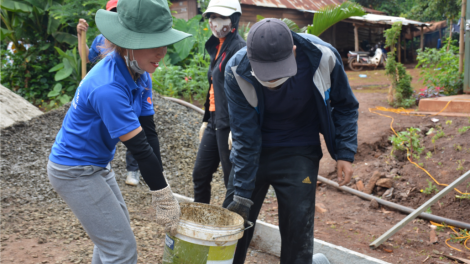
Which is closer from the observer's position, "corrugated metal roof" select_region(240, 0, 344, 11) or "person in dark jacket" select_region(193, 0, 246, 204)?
"person in dark jacket" select_region(193, 0, 246, 204)

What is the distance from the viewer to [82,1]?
8.59 metres

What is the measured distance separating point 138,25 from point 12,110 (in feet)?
19.6

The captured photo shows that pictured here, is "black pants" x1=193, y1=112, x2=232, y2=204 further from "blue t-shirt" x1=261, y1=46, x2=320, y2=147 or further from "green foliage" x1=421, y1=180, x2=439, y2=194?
"green foliage" x1=421, y1=180, x2=439, y2=194

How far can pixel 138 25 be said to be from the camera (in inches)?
74.7

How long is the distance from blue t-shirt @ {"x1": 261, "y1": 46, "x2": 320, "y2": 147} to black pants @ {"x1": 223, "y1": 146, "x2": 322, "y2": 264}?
0.06 metres

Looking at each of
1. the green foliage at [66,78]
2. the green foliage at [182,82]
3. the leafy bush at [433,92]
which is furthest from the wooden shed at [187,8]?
the leafy bush at [433,92]

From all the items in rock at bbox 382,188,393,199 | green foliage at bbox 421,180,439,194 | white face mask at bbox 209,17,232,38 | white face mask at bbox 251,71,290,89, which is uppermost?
white face mask at bbox 209,17,232,38

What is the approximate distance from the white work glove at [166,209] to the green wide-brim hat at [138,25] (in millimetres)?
738

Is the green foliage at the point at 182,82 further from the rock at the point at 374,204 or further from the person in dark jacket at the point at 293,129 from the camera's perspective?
the person in dark jacket at the point at 293,129

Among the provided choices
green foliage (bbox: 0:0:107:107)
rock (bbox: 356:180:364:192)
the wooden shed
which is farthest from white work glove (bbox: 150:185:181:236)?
the wooden shed

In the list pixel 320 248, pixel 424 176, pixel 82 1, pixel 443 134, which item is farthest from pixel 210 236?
pixel 82 1

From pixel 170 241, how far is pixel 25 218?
99.2 inches

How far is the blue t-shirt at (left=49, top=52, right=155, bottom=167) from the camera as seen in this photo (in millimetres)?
1784

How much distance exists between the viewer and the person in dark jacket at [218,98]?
3.36 metres
